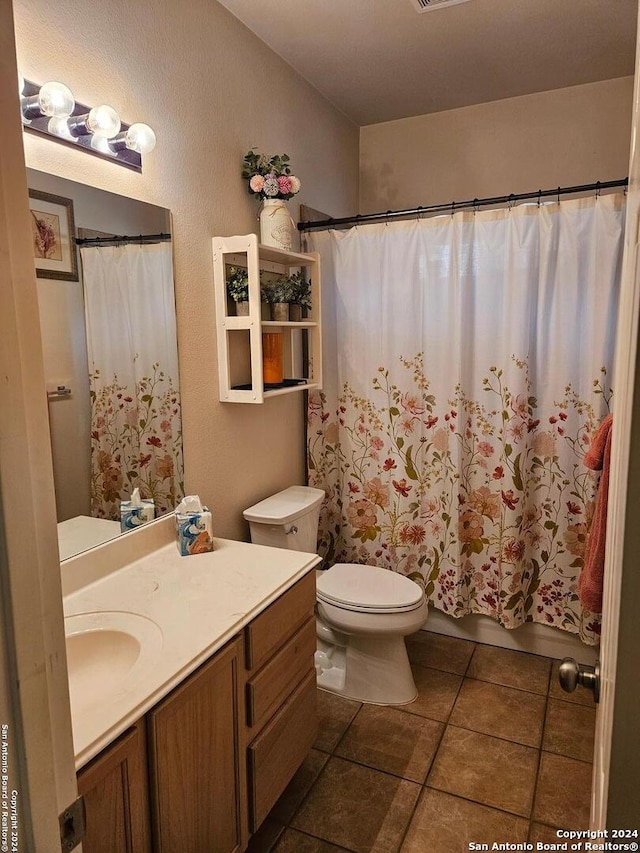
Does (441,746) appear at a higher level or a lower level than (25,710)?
lower

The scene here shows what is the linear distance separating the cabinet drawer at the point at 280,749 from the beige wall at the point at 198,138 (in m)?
0.75

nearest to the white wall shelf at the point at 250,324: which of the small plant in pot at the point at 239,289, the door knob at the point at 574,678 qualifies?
the small plant in pot at the point at 239,289

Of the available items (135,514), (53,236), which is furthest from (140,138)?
(135,514)

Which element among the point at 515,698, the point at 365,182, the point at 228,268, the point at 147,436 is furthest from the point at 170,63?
the point at 515,698

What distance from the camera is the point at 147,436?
1869 millimetres

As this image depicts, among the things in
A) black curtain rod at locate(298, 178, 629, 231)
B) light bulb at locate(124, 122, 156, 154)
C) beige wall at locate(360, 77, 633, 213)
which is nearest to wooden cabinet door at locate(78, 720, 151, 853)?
light bulb at locate(124, 122, 156, 154)

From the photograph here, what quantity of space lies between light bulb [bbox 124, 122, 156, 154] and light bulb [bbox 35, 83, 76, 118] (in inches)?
8.8

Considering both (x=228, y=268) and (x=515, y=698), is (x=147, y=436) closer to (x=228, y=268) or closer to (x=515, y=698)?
(x=228, y=268)

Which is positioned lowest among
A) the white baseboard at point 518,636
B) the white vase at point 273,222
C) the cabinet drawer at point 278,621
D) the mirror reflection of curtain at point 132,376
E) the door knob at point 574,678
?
the white baseboard at point 518,636

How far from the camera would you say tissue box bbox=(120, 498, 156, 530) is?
1780mm

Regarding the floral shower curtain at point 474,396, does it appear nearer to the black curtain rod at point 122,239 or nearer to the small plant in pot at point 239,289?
the small plant in pot at point 239,289

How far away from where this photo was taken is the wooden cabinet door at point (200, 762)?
1.17 m

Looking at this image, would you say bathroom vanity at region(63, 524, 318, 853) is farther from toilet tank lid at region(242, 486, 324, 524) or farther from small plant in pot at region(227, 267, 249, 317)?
small plant in pot at region(227, 267, 249, 317)

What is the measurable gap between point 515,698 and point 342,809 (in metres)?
0.92
